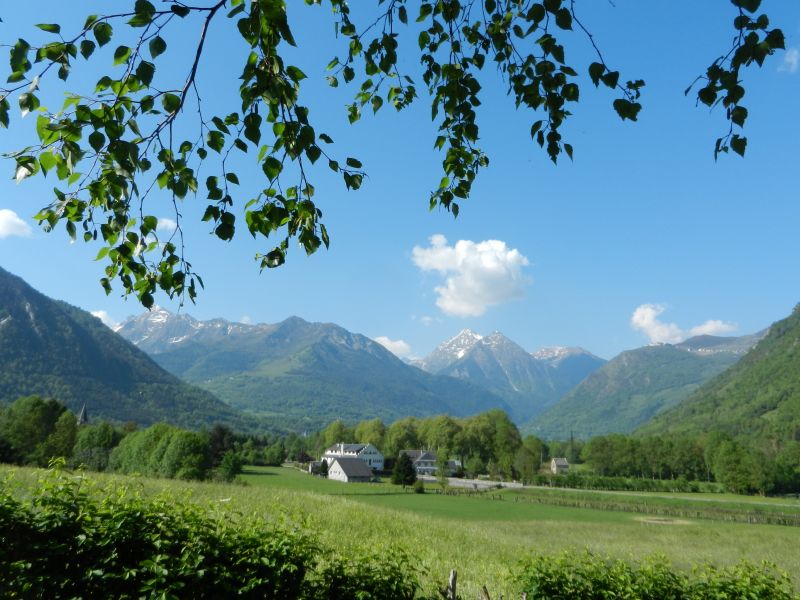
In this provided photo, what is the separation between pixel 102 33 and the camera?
2.51 meters

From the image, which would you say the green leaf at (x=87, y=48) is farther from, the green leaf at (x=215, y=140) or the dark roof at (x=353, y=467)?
the dark roof at (x=353, y=467)

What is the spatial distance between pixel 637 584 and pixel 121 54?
337 inches

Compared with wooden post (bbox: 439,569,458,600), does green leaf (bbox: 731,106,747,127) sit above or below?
above

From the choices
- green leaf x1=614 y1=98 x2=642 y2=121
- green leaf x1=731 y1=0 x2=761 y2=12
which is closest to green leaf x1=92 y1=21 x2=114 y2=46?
green leaf x1=614 y1=98 x2=642 y2=121

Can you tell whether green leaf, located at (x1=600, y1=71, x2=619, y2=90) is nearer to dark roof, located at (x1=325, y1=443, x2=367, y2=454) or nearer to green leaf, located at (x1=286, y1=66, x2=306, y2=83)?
green leaf, located at (x1=286, y1=66, x2=306, y2=83)

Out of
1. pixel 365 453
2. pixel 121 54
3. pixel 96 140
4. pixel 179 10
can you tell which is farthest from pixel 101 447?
pixel 179 10

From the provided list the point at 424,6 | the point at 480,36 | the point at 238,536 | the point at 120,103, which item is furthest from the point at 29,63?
the point at 238,536

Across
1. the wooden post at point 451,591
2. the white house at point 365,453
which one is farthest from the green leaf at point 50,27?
the white house at point 365,453

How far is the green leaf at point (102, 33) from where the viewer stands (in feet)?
8.19

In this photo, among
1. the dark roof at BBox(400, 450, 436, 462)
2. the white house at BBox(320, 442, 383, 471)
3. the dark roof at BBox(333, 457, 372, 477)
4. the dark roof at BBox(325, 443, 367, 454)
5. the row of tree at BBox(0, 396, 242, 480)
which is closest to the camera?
the row of tree at BBox(0, 396, 242, 480)

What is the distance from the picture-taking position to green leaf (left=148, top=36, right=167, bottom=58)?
2.57 metres

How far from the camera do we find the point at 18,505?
5.48 metres

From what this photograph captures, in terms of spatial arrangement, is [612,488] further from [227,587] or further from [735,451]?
[227,587]

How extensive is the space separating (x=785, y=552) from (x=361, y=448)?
10061cm
